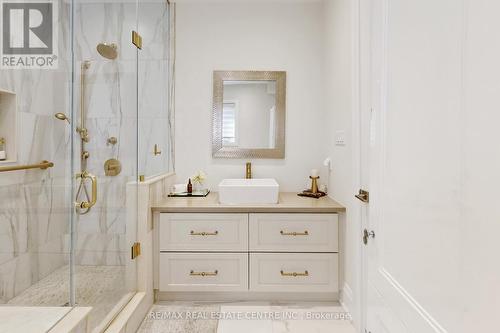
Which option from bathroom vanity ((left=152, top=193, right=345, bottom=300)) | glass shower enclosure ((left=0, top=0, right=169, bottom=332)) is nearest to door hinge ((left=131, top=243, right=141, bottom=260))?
glass shower enclosure ((left=0, top=0, right=169, bottom=332))

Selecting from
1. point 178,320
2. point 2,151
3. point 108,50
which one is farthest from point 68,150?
point 178,320

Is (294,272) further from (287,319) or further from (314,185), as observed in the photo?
(314,185)

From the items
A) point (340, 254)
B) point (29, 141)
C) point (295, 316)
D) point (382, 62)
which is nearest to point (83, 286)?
point (29, 141)

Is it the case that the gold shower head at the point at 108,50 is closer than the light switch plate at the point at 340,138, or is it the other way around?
the gold shower head at the point at 108,50

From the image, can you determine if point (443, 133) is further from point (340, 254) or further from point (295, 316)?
point (295, 316)

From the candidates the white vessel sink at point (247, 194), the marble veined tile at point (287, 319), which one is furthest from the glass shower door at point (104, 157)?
the marble veined tile at point (287, 319)

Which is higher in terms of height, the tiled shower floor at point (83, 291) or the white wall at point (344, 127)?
the white wall at point (344, 127)

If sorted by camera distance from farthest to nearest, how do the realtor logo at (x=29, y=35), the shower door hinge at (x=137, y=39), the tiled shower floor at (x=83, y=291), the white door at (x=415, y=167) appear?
1. the shower door hinge at (x=137, y=39)
2. the realtor logo at (x=29, y=35)
3. the tiled shower floor at (x=83, y=291)
4. the white door at (x=415, y=167)

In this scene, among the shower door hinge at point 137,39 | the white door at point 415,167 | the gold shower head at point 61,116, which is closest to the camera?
the white door at point 415,167

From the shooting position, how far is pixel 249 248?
2.29 m

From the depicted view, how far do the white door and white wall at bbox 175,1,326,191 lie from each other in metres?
1.46

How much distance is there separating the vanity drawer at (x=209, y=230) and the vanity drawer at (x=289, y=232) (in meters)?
0.09

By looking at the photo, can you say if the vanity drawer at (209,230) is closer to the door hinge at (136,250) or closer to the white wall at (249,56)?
the door hinge at (136,250)

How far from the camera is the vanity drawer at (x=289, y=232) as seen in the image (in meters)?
2.28
